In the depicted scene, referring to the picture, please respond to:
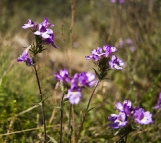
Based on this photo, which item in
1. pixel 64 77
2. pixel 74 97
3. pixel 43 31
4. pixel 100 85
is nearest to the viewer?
pixel 74 97

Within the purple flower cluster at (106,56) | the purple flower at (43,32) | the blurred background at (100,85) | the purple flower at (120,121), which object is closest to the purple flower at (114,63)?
the purple flower cluster at (106,56)

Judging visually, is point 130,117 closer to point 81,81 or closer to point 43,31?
point 81,81

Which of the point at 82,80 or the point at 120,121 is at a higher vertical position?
the point at 82,80

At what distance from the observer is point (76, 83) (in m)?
1.28

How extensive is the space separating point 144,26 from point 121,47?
1103 millimetres

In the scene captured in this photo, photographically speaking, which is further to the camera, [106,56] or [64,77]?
[106,56]

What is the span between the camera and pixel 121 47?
5.13m

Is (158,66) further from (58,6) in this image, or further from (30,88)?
(58,6)

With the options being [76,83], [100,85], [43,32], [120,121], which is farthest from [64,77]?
[100,85]

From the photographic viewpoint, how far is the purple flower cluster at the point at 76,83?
121 centimetres

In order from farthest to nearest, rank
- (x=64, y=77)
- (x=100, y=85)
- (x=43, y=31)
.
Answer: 1. (x=100, y=85)
2. (x=43, y=31)
3. (x=64, y=77)

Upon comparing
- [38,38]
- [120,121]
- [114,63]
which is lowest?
[120,121]

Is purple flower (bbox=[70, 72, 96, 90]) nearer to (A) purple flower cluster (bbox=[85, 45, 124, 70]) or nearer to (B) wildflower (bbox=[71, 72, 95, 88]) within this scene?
(B) wildflower (bbox=[71, 72, 95, 88])

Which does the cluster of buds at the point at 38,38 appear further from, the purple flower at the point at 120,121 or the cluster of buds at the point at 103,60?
the purple flower at the point at 120,121
